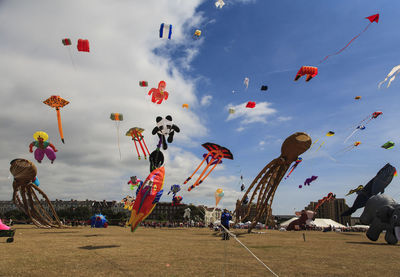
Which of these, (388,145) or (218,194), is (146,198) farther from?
(388,145)

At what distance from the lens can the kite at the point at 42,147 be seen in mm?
28772

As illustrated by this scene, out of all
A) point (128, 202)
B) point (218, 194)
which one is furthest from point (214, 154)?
point (128, 202)

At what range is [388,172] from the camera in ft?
107

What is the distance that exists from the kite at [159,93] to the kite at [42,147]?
15.2 m

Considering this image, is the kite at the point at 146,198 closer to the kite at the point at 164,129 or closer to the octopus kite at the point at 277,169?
the kite at the point at 164,129

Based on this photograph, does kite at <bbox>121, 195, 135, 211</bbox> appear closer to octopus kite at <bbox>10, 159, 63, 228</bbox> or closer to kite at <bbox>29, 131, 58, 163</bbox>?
octopus kite at <bbox>10, 159, 63, 228</bbox>

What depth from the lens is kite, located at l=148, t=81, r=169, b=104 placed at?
71.4 feet

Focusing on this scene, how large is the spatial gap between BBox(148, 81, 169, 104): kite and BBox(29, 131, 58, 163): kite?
15.2 meters

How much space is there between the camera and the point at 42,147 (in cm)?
2916

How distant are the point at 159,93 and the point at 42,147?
1642cm

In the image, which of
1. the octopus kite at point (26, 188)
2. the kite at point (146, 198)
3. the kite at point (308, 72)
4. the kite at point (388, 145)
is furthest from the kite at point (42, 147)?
the kite at point (388, 145)

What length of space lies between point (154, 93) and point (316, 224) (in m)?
44.7

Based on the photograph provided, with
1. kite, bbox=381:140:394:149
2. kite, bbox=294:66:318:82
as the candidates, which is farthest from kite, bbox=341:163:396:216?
kite, bbox=294:66:318:82

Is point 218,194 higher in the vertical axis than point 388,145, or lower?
lower
